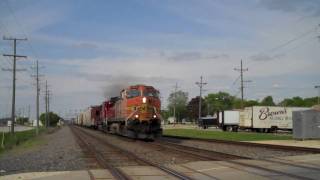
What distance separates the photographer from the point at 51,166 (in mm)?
19672

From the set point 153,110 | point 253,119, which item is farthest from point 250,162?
point 253,119

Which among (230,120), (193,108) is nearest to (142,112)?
(230,120)

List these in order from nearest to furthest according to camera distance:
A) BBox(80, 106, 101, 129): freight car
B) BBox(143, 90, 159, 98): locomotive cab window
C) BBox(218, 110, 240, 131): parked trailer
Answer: BBox(143, 90, 159, 98): locomotive cab window < BBox(80, 106, 101, 129): freight car < BBox(218, 110, 240, 131): parked trailer

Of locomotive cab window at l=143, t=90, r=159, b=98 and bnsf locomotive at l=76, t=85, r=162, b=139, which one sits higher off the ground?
locomotive cab window at l=143, t=90, r=159, b=98

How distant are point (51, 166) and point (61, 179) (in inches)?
183

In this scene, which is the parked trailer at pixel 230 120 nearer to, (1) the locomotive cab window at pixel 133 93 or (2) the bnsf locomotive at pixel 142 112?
(2) the bnsf locomotive at pixel 142 112

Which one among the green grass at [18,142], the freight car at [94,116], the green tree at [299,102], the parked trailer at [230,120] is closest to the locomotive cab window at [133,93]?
the green grass at [18,142]

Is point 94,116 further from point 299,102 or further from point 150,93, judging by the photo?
point 299,102

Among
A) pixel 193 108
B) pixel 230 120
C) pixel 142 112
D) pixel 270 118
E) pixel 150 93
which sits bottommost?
pixel 230 120

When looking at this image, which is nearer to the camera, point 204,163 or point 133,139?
point 204,163

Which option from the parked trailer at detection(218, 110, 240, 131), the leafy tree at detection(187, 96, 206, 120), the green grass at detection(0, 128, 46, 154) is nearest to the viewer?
the green grass at detection(0, 128, 46, 154)

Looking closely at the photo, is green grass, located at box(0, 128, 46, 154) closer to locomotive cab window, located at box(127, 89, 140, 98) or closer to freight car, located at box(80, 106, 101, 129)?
locomotive cab window, located at box(127, 89, 140, 98)

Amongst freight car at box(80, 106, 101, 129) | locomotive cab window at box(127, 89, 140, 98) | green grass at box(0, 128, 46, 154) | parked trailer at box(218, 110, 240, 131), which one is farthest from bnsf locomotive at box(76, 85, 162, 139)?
parked trailer at box(218, 110, 240, 131)

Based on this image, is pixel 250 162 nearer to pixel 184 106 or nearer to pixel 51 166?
pixel 51 166
